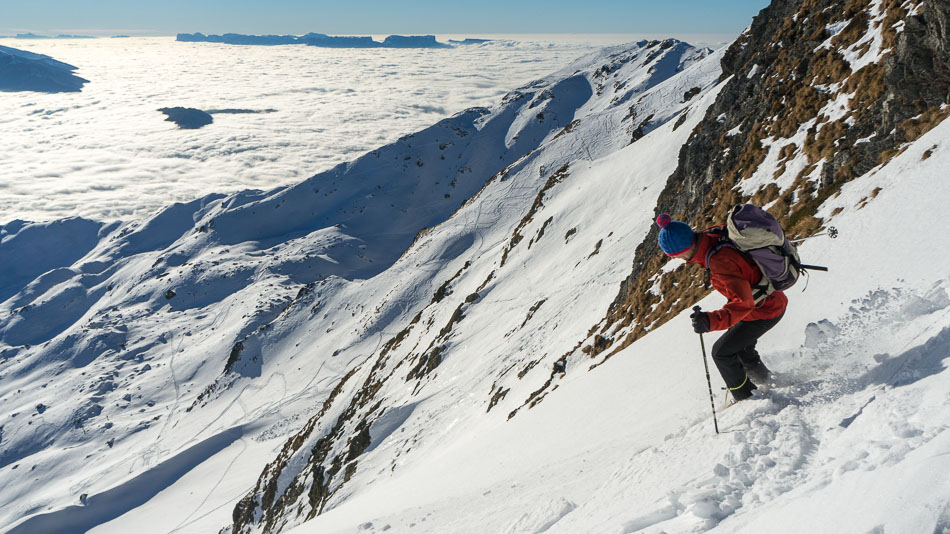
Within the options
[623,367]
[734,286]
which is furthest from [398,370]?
[734,286]

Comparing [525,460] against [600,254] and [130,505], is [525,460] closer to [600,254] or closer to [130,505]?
[600,254]

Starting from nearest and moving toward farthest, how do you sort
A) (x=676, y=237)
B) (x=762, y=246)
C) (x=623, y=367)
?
(x=762, y=246), (x=676, y=237), (x=623, y=367)

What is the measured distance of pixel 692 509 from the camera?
4574 millimetres

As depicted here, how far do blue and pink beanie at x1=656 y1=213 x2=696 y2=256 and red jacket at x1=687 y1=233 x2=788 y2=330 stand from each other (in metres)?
0.17

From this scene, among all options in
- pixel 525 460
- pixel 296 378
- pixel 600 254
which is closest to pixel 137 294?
pixel 296 378

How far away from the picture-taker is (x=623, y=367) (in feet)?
34.5

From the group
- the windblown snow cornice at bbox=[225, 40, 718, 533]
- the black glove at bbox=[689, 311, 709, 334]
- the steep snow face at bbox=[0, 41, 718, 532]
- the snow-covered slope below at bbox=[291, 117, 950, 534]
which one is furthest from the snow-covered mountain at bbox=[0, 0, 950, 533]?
the black glove at bbox=[689, 311, 709, 334]

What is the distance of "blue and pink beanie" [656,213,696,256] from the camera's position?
5887 mm

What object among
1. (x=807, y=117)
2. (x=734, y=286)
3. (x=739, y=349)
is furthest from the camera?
(x=807, y=117)

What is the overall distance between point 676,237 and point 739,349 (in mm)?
1681

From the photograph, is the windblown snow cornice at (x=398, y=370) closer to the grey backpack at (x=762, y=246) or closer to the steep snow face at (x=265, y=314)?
the steep snow face at (x=265, y=314)

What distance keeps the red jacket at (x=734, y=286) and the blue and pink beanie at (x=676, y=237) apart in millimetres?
166

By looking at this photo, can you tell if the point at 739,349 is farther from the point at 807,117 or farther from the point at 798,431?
the point at 807,117

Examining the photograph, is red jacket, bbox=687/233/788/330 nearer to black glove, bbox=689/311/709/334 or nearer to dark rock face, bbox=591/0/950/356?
black glove, bbox=689/311/709/334
